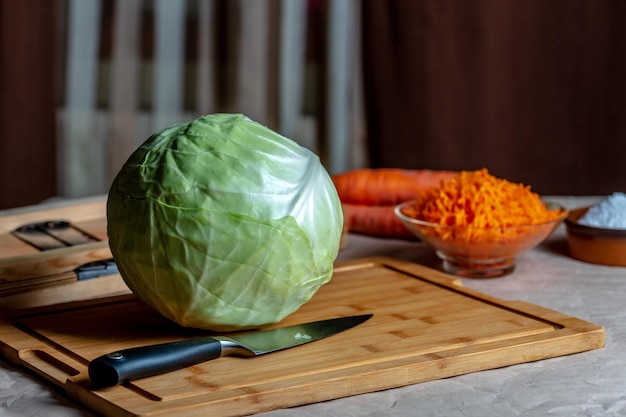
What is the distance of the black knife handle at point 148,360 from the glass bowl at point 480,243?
0.52m

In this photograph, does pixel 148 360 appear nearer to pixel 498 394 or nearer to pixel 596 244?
pixel 498 394

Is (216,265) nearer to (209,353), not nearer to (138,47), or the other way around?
(209,353)

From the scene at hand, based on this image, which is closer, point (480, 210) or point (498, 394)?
point (498, 394)

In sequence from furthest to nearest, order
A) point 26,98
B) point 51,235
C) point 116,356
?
point 26,98
point 51,235
point 116,356

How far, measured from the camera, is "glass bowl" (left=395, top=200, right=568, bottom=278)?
1416 millimetres

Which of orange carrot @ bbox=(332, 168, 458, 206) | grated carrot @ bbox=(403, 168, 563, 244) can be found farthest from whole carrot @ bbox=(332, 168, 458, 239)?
grated carrot @ bbox=(403, 168, 563, 244)

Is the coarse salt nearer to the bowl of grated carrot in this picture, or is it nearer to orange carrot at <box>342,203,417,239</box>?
the bowl of grated carrot

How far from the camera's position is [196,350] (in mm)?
997

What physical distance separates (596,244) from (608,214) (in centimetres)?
5

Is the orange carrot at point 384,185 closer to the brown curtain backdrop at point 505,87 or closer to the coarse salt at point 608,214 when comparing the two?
the coarse salt at point 608,214

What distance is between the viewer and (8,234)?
1.54m

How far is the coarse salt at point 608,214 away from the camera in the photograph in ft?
4.95

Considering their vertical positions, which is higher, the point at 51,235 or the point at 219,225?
the point at 219,225

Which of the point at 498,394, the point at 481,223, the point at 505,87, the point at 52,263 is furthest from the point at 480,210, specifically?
the point at 505,87
